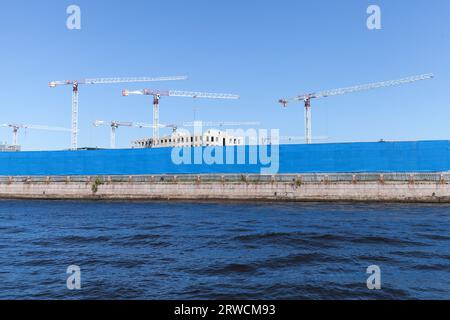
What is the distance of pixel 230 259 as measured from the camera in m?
15.8

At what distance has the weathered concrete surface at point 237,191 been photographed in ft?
140

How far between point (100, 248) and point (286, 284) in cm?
1102

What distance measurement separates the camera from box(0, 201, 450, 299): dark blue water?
11.8m

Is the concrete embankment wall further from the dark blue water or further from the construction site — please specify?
the dark blue water

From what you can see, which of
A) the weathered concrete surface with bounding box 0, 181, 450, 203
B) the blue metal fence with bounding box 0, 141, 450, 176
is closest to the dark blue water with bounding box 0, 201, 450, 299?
the weathered concrete surface with bounding box 0, 181, 450, 203

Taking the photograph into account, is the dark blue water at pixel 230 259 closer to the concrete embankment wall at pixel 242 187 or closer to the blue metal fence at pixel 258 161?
the concrete embankment wall at pixel 242 187

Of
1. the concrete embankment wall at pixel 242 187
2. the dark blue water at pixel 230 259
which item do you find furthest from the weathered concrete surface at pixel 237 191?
the dark blue water at pixel 230 259

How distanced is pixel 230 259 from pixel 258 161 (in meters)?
36.0

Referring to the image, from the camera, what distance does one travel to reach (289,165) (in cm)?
5075

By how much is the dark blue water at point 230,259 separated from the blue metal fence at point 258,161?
2073 centimetres

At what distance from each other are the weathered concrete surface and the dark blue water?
16.9 meters

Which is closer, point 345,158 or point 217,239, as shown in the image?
point 217,239

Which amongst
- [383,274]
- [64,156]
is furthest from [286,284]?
[64,156]
